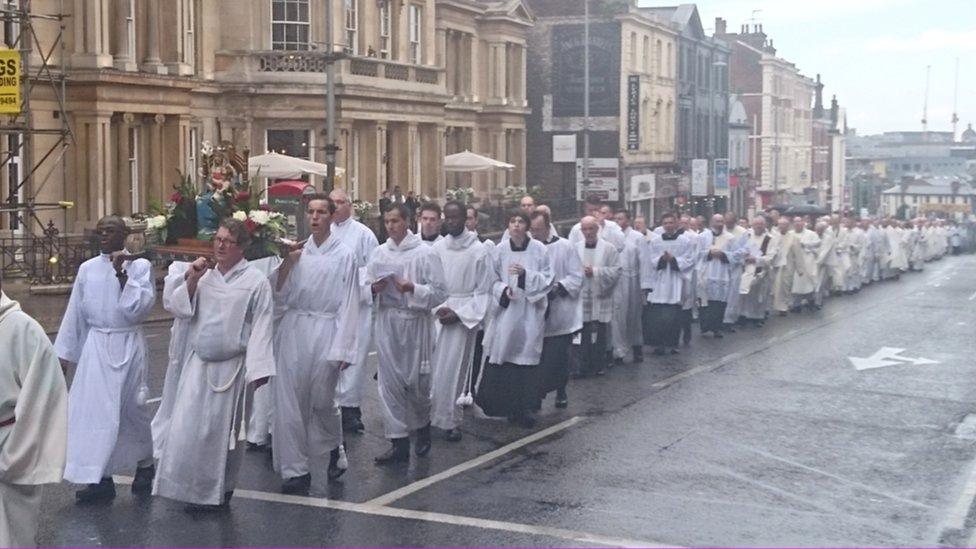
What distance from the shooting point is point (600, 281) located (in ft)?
57.2

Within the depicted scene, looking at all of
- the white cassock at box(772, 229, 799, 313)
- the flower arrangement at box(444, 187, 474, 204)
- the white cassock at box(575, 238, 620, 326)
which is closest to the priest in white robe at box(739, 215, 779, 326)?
the white cassock at box(772, 229, 799, 313)

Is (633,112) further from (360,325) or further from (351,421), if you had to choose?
(360,325)

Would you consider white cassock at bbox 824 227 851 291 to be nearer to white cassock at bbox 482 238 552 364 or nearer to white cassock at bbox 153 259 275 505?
white cassock at bbox 482 238 552 364

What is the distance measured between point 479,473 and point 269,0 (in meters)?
29.0

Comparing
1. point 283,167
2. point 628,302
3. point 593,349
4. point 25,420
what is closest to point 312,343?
point 25,420

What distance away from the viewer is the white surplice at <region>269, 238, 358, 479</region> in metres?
10.7

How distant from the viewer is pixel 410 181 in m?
45.9

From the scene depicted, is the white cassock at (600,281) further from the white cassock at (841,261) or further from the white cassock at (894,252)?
the white cassock at (894,252)

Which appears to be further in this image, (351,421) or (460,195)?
(460,195)

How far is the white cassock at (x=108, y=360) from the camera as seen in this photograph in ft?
33.6

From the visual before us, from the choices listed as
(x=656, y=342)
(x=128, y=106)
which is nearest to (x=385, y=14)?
(x=128, y=106)

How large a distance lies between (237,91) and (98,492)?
2890 centimetres

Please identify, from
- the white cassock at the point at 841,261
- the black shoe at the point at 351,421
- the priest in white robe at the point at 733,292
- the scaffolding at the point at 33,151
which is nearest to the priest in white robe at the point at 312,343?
the black shoe at the point at 351,421

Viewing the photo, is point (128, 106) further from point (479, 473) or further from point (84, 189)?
point (479, 473)
